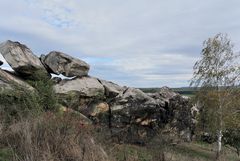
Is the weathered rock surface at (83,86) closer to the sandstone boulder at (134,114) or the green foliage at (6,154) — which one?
the sandstone boulder at (134,114)

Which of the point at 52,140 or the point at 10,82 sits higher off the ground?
the point at 10,82

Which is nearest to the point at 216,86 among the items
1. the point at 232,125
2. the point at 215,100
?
the point at 215,100

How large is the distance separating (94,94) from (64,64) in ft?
7.34

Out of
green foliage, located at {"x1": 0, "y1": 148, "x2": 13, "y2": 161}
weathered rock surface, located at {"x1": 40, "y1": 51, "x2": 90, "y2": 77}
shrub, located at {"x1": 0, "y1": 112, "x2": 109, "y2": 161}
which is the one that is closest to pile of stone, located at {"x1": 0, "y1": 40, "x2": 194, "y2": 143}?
A: weathered rock surface, located at {"x1": 40, "y1": 51, "x2": 90, "y2": 77}

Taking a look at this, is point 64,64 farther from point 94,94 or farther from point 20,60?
point 20,60

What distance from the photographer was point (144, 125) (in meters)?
23.1

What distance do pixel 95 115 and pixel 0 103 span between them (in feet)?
23.1

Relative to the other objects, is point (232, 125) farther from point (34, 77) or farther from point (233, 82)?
point (34, 77)

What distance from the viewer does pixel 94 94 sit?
71.8 feet

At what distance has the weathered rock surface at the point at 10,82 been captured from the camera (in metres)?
17.0

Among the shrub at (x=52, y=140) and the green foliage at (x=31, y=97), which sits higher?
the green foliage at (x=31, y=97)

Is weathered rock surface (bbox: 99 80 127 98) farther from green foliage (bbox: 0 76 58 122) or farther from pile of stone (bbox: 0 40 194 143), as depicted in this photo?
green foliage (bbox: 0 76 58 122)

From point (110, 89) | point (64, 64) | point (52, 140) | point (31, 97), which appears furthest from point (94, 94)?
point (52, 140)

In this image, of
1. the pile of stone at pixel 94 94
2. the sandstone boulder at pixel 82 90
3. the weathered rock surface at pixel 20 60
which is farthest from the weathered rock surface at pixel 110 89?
the weathered rock surface at pixel 20 60
